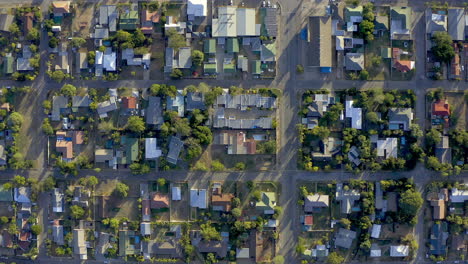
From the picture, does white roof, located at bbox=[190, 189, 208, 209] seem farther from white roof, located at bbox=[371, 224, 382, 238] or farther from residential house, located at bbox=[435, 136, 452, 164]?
residential house, located at bbox=[435, 136, 452, 164]

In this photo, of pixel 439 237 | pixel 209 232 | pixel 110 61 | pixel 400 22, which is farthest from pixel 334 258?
pixel 110 61

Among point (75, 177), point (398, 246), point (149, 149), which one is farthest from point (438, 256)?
point (75, 177)

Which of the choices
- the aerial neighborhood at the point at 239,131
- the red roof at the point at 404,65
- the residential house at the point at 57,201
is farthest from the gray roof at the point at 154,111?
the red roof at the point at 404,65

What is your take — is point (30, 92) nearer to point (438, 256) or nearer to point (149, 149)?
point (149, 149)

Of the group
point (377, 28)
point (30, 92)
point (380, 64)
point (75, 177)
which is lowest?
point (75, 177)

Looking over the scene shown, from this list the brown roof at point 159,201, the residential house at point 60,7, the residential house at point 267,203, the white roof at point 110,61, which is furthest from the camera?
the residential house at point 60,7

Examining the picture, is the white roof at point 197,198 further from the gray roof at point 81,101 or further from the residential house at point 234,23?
the residential house at point 234,23

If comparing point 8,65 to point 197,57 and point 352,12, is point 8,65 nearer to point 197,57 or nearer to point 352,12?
point 197,57

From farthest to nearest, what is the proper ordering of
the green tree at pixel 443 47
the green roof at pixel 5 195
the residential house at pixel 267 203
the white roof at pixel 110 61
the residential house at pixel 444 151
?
the green roof at pixel 5 195 → the white roof at pixel 110 61 → the residential house at pixel 267 203 → the residential house at pixel 444 151 → the green tree at pixel 443 47
